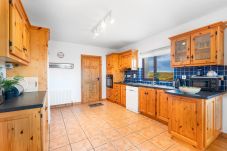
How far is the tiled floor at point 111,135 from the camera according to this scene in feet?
6.24

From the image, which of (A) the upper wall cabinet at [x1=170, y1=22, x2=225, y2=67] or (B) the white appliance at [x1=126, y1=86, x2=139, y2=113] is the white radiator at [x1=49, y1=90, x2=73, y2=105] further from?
(A) the upper wall cabinet at [x1=170, y1=22, x2=225, y2=67]

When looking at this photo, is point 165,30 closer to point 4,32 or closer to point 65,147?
point 4,32

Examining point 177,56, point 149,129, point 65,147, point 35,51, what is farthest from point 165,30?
point 65,147

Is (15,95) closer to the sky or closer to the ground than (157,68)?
closer to the ground

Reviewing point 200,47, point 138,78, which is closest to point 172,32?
point 200,47

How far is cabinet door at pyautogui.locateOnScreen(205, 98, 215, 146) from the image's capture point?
1.79 meters

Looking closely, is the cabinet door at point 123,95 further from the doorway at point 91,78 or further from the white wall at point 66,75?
the white wall at point 66,75

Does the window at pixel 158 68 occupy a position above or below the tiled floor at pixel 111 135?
above

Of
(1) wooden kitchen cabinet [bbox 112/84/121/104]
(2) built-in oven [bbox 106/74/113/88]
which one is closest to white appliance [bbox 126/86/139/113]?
(1) wooden kitchen cabinet [bbox 112/84/121/104]

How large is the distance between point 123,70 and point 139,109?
198 centimetres

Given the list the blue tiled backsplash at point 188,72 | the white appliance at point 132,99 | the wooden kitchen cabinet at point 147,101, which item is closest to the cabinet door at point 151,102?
the wooden kitchen cabinet at point 147,101

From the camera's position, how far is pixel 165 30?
321 centimetres

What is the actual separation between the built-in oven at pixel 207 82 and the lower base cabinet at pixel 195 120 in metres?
0.23

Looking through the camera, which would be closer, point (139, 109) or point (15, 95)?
point (15, 95)
